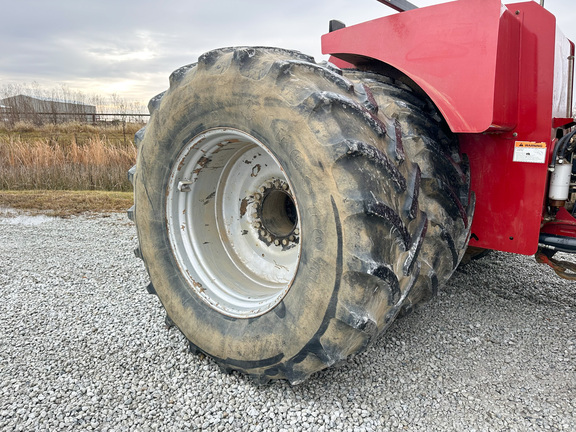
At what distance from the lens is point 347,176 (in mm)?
1521

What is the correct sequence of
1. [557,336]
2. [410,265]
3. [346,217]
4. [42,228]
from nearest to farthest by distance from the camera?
1. [346,217]
2. [410,265]
3. [557,336]
4. [42,228]

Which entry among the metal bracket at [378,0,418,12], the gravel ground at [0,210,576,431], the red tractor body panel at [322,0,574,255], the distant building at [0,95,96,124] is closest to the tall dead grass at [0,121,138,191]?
the gravel ground at [0,210,576,431]

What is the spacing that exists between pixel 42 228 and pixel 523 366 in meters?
4.92

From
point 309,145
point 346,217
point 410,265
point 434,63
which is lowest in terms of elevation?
point 410,265

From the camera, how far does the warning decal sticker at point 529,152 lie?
6.08 feet

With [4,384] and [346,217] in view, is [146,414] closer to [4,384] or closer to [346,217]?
[4,384]

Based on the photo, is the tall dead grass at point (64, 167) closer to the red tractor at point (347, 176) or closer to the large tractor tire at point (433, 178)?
the red tractor at point (347, 176)

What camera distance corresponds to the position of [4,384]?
6.81 ft

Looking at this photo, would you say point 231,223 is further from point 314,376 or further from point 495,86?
point 495,86

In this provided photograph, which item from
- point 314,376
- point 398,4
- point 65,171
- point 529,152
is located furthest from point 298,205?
point 65,171

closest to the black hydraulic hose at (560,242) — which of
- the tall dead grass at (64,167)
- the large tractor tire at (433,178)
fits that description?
the large tractor tire at (433,178)

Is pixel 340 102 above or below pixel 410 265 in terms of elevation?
above

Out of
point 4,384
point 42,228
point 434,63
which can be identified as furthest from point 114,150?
point 434,63

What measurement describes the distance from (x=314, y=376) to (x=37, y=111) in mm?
26554
